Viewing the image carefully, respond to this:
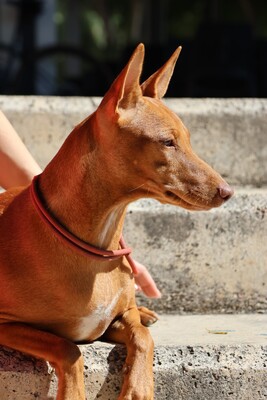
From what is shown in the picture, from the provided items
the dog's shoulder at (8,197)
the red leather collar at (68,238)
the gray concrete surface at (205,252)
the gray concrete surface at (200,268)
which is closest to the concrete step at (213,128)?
the gray concrete surface at (200,268)

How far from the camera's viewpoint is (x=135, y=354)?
3016mm

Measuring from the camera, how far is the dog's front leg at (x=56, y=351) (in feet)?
9.50

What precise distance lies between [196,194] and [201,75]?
230 inches

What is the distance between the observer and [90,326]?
3.07m

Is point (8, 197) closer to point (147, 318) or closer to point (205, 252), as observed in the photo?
point (147, 318)

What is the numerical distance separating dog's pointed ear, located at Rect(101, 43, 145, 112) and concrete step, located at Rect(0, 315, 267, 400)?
78cm

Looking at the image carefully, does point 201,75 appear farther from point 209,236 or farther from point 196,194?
point 196,194

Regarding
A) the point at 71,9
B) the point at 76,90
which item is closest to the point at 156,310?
the point at 76,90

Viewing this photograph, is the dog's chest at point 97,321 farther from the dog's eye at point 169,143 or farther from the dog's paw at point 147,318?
the dog's eye at point 169,143

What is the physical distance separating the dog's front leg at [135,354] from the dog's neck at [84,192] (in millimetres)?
273

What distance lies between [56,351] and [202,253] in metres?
1.11

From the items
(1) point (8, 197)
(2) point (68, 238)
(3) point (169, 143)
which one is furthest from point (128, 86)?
(1) point (8, 197)

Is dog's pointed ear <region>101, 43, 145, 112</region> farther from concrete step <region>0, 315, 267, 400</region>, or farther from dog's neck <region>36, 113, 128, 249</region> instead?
concrete step <region>0, 315, 267, 400</region>

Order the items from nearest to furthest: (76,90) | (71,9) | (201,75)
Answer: (201,75) → (76,90) → (71,9)
